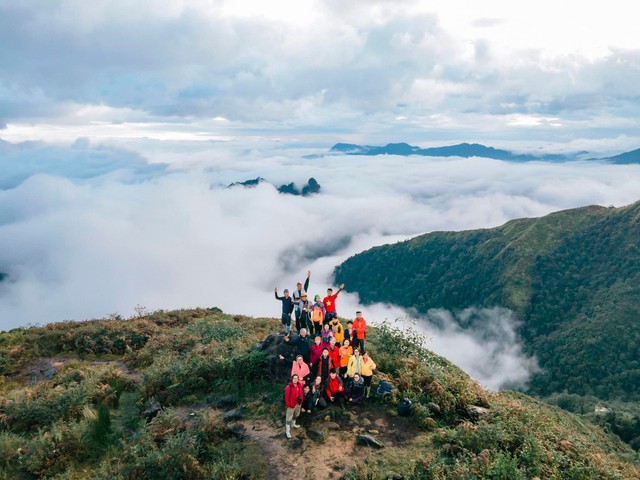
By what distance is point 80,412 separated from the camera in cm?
1480

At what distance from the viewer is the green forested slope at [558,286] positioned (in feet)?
349

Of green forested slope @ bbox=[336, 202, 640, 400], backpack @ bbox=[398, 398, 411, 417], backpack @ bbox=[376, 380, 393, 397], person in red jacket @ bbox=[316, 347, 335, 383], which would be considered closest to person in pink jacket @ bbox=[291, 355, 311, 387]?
person in red jacket @ bbox=[316, 347, 335, 383]

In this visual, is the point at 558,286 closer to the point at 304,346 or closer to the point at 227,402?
the point at 304,346

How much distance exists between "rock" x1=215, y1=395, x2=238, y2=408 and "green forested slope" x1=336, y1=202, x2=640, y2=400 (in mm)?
112332

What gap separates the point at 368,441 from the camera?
472 inches

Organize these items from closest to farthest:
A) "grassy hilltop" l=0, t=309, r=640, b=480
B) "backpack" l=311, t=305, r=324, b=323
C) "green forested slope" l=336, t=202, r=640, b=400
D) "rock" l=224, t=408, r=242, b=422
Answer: "grassy hilltop" l=0, t=309, r=640, b=480
"rock" l=224, t=408, r=242, b=422
"backpack" l=311, t=305, r=324, b=323
"green forested slope" l=336, t=202, r=640, b=400

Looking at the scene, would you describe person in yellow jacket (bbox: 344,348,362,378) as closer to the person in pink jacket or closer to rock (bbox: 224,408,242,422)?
the person in pink jacket

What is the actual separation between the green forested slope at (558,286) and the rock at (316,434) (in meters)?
112

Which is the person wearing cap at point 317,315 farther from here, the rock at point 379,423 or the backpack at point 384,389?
the rock at point 379,423

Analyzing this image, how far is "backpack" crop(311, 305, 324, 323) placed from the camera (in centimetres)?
1727

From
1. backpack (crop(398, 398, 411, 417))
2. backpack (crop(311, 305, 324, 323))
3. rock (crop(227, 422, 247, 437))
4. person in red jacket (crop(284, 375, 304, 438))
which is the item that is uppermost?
backpack (crop(311, 305, 324, 323))

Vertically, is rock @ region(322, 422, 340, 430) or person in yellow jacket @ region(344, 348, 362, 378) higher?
person in yellow jacket @ region(344, 348, 362, 378)

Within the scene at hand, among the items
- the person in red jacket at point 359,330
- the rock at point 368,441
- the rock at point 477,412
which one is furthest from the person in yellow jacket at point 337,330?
the rock at point 477,412

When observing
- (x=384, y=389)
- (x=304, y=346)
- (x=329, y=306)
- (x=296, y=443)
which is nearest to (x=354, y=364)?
(x=384, y=389)
